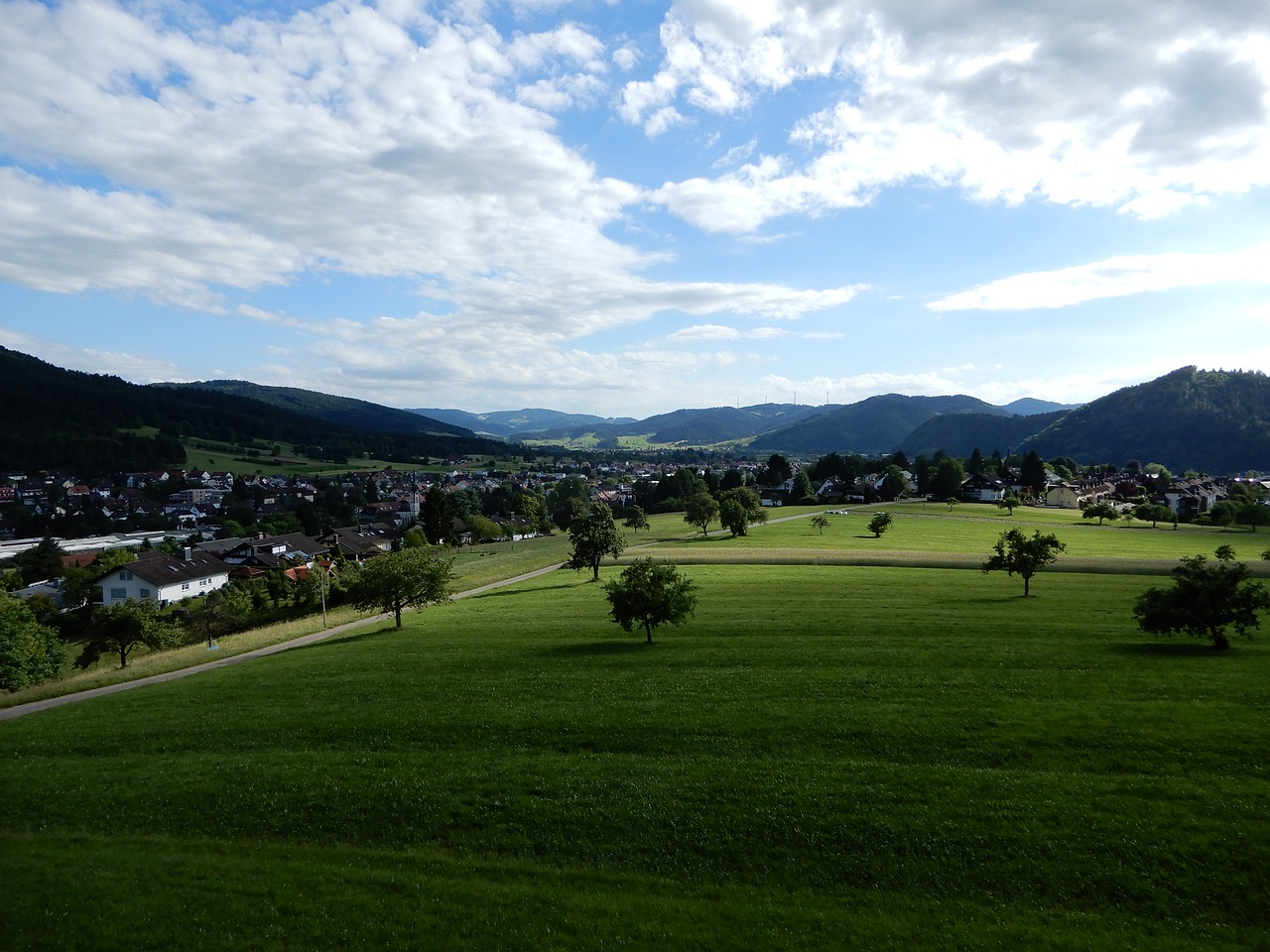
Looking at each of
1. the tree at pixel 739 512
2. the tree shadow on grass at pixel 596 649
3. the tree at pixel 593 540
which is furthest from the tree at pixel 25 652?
the tree at pixel 739 512

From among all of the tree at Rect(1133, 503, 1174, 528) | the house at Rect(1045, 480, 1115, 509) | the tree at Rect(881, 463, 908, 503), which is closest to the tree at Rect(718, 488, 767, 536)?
the tree at Rect(881, 463, 908, 503)

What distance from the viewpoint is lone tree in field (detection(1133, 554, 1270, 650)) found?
3161cm

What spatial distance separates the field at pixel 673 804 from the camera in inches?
579

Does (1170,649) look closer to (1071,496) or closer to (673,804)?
(673,804)

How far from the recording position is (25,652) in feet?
141

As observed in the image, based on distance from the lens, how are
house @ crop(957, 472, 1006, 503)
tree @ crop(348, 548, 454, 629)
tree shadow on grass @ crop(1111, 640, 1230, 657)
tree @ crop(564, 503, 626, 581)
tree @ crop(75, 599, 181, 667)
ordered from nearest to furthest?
tree shadow on grass @ crop(1111, 640, 1230, 657), tree @ crop(75, 599, 181, 667), tree @ crop(348, 548, 454, 629), tree @ crop(564, 503, 626, 581), house @ crop(957, 472, 1006, 503)

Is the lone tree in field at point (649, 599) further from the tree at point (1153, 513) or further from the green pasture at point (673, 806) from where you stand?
the tree at point (1153, 513)

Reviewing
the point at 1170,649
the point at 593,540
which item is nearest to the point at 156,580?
the point at 593,540

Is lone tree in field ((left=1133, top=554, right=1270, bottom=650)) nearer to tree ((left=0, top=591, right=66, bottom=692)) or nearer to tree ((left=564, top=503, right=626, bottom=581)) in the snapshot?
tree ((left=564, top=503, right=626, bottom=581))

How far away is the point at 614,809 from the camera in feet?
61.4

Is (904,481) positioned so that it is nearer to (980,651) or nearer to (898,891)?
(980,651)

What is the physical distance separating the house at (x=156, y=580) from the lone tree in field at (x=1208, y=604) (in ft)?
315

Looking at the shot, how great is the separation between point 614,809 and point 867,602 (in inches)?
1274

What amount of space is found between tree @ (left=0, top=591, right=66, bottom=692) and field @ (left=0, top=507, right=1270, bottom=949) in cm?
1352
